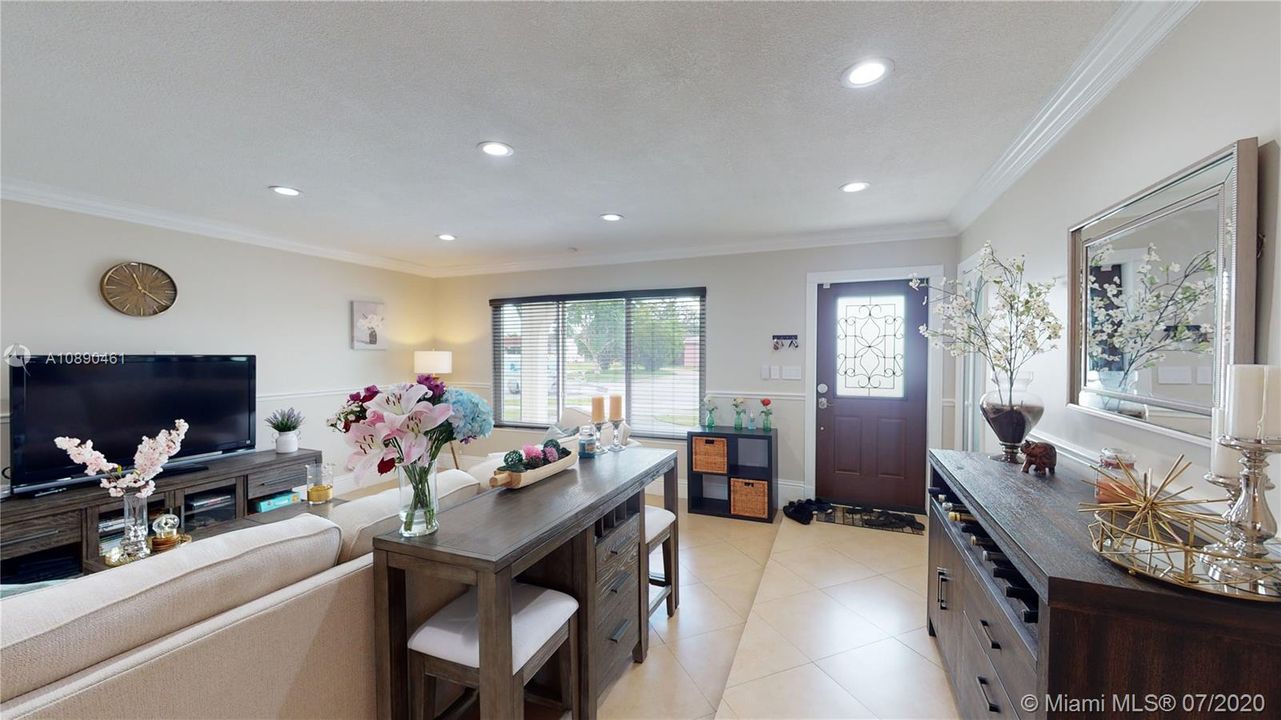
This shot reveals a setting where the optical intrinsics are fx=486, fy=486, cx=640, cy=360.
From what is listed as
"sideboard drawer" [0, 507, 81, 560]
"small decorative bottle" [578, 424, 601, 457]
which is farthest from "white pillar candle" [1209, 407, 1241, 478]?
"sideboard drawer" [0, 507, 81, 560]

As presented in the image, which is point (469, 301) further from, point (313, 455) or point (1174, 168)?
point (1174, 168)

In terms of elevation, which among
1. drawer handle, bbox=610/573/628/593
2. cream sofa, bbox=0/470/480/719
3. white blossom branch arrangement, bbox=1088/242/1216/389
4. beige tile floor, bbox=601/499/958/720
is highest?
white blossom branch arrangement, bbox=1088/242/1216/389

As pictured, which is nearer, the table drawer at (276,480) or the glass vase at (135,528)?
the glass vase at (135,528)

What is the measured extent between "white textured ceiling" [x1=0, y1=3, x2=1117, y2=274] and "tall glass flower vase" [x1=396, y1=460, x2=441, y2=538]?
52.5 inches

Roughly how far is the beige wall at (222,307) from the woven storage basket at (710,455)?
343 centimetres

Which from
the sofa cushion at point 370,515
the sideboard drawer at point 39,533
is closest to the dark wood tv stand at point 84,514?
the sideboard drawer at point 39,533

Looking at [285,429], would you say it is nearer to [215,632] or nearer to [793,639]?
[215,632]

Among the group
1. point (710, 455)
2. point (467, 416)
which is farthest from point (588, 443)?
point (710, 455)

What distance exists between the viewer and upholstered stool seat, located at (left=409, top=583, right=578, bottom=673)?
140 centimetres

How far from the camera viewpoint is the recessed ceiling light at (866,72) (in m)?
1.66

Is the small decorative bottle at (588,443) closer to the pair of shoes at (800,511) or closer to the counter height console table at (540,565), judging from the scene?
the counter height console table at (540,565)

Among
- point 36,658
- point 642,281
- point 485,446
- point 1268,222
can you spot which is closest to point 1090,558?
point 1268,222

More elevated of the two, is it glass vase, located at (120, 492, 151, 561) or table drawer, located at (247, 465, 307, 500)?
glass vase, located at (120, 492, 151, 561)

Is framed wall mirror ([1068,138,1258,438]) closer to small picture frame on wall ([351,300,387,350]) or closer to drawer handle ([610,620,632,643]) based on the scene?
drawer handle ([610,620,632,643])
